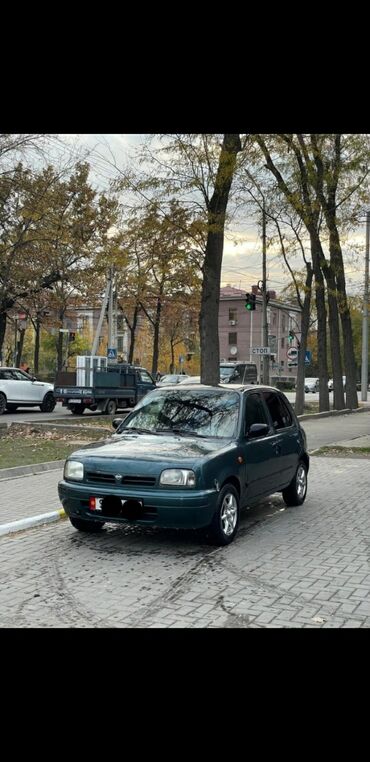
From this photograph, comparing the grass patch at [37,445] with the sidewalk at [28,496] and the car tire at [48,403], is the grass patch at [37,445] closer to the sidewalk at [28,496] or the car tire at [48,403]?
the sidewalk at [28,496]

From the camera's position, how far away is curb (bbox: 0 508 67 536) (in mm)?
7773

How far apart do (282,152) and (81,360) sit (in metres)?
9.50

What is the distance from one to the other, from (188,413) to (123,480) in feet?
4.89

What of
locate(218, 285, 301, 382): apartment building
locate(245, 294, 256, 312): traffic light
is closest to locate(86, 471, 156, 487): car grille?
locate(245, 294, 256, 312): traffic light

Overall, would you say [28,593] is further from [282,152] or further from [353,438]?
[282,152]

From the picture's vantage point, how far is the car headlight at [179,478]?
6684 millimetres

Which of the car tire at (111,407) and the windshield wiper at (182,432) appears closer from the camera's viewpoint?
the windshield wiper at (182,432)

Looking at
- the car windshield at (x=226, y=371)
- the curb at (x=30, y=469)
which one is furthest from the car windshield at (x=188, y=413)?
the car windshield at (x=226, y=371)

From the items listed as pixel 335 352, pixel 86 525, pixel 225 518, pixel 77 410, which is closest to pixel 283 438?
pixel 225 518

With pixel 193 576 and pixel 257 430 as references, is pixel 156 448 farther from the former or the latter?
pixel 193 576

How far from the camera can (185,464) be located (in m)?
6.73

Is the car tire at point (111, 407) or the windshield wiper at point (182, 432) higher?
the windshield wiper at point (182, 432)
